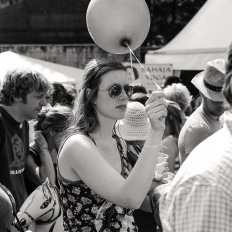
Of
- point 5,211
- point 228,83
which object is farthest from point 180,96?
point 228,83

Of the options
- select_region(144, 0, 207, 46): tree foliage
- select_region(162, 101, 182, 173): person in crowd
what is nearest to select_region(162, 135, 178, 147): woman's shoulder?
select_region(162, 101, 182, 173): person in crowd

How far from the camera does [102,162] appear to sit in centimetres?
240

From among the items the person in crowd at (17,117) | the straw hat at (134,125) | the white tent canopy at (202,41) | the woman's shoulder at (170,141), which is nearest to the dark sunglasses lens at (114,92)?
the person in crowd at (17,117)

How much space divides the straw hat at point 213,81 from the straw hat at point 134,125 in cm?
63

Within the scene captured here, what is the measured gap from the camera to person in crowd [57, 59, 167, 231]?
2328 mm

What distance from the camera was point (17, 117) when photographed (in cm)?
341

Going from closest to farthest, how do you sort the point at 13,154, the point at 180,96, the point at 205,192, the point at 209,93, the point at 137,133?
the point at 205,192
the point at 13,154
the point at 137,133
the point at 209,93
the point at 180,96

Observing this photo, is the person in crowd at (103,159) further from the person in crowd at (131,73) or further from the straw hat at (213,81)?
the straw hat at (213,81)

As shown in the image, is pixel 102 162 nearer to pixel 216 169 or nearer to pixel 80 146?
pixel 80 146

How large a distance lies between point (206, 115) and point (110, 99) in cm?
180

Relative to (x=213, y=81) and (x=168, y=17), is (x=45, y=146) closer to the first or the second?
(x=213, y=81)

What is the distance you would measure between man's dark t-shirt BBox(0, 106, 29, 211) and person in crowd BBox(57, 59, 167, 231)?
68 cm

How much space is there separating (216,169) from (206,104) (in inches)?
111

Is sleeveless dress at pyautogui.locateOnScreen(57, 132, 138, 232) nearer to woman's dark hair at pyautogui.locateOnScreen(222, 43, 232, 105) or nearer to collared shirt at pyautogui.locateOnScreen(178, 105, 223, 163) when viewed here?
woman's dark hair at pyautogui.locateOnScreen(222, 43, 232, 105)
